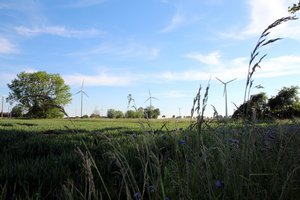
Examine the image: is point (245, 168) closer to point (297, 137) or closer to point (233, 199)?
point (233, 199)

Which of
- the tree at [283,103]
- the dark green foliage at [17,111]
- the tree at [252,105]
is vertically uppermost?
the dark green foliage at [17,111]

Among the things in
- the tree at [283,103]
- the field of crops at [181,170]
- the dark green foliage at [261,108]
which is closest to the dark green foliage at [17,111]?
the tree at [283,103]

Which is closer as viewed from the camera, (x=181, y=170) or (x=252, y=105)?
(x=252, y=105)

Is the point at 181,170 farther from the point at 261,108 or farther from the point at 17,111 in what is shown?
the point at 17,111

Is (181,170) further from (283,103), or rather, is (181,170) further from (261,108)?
(283,103)

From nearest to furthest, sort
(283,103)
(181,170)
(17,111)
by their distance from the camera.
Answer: (181,170)
(283,103)
(17,111)

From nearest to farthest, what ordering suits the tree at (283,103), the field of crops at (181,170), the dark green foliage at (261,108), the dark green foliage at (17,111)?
the field of crops at (181,170) → the dark green foliage at (261,108) → the tree at (283,103) → the dark green foliage at (17,111)

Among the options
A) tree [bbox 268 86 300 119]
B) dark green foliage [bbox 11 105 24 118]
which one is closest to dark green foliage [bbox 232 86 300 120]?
tree [bbox 268 86 300 119]

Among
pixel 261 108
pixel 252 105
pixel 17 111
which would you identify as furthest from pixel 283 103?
pixel 17 111

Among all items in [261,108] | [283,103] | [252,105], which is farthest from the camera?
[283,103]

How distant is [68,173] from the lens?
362cm

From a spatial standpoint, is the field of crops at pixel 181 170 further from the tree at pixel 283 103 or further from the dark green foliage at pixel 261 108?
the tree at pixel 283 103

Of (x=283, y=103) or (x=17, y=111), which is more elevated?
(x=17, y=111)

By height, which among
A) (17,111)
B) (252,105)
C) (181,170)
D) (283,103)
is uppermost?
(17,111)
